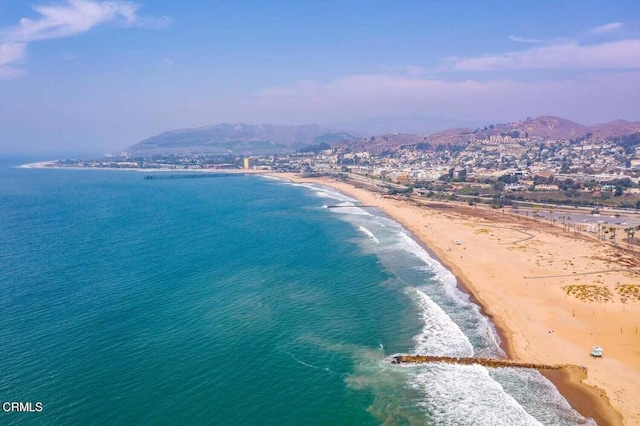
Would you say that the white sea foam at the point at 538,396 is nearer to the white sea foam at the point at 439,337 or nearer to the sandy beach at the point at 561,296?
the sandy beach at the point at 561,296

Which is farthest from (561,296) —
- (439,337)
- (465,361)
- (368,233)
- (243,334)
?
(368,233)

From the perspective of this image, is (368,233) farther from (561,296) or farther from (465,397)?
(465,397)

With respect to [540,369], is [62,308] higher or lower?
higher

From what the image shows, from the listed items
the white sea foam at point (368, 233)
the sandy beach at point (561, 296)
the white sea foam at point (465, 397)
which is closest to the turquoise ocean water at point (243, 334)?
the white sea foam at point (465, 397)

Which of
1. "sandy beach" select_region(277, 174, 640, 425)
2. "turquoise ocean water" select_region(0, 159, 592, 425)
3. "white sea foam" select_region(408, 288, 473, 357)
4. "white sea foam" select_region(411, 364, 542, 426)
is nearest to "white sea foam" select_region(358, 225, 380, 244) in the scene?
"turquoise ocean water" select_region(0, 159, 592, 425)

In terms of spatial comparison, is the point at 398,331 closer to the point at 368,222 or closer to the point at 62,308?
the point at 62,308

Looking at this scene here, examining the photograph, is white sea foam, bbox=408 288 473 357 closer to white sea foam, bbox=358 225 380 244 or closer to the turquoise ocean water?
the turquoise ocean water

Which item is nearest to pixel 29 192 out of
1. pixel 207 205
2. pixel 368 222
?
pixel 207 205
